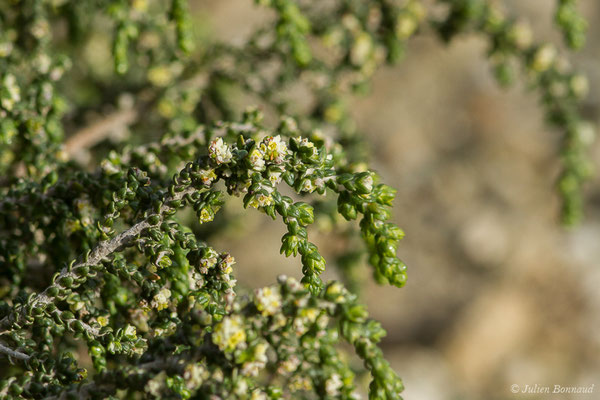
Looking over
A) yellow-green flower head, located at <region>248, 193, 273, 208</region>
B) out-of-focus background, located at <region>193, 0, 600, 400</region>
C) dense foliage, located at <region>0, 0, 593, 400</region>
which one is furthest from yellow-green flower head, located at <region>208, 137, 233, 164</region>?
out-of-focus background, located at <region>193, 0, 600, 400</region>

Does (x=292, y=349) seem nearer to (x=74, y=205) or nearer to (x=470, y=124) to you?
(x=74, y=205)

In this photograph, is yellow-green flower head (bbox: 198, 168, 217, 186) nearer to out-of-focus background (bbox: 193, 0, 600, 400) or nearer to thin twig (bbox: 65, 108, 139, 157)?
thin twig (bbox: 65, 108, 139, 157)

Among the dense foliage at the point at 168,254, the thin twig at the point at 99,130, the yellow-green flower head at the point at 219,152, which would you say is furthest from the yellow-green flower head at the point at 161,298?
the thin twig at the point at 99,130

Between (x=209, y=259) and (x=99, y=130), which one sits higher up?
(x=99, y=130)

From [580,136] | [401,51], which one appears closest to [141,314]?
[401,51]

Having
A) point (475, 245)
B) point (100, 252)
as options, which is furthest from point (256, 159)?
point (475, 245)

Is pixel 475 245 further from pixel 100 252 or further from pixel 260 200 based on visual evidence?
pixel 100 252

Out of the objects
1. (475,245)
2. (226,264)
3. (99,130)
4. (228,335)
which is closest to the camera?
(228,335)
